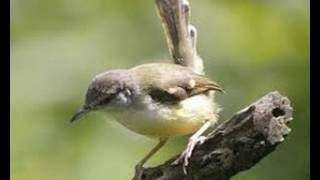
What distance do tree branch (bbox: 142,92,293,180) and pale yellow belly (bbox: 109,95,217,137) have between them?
53cm

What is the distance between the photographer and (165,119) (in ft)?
12.5

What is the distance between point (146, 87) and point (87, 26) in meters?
0.41

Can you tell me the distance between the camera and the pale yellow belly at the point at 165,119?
3787mm

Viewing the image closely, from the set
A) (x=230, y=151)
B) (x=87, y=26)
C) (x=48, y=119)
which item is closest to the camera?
(x=230, y=151)

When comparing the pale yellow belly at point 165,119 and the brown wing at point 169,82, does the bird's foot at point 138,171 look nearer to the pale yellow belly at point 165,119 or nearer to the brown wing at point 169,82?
the pale yellow belly at point 165,119

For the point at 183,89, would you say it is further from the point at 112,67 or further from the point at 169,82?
the point at 112,67

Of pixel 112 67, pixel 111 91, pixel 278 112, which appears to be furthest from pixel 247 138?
pixel 112 67

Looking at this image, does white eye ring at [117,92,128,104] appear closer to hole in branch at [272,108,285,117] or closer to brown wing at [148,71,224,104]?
brown wing at [148,71,224,104]

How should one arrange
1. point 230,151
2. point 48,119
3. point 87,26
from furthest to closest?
point 87,26
point 48,119
point 230,151

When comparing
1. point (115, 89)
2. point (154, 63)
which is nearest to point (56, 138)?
point (115, 89)

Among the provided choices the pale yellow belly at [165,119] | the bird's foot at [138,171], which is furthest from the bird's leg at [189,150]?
the bird's foot at [138,171]

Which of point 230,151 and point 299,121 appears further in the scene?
point 299,121

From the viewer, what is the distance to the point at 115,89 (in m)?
3.96

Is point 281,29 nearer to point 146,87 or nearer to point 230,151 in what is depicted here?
point 146,87
